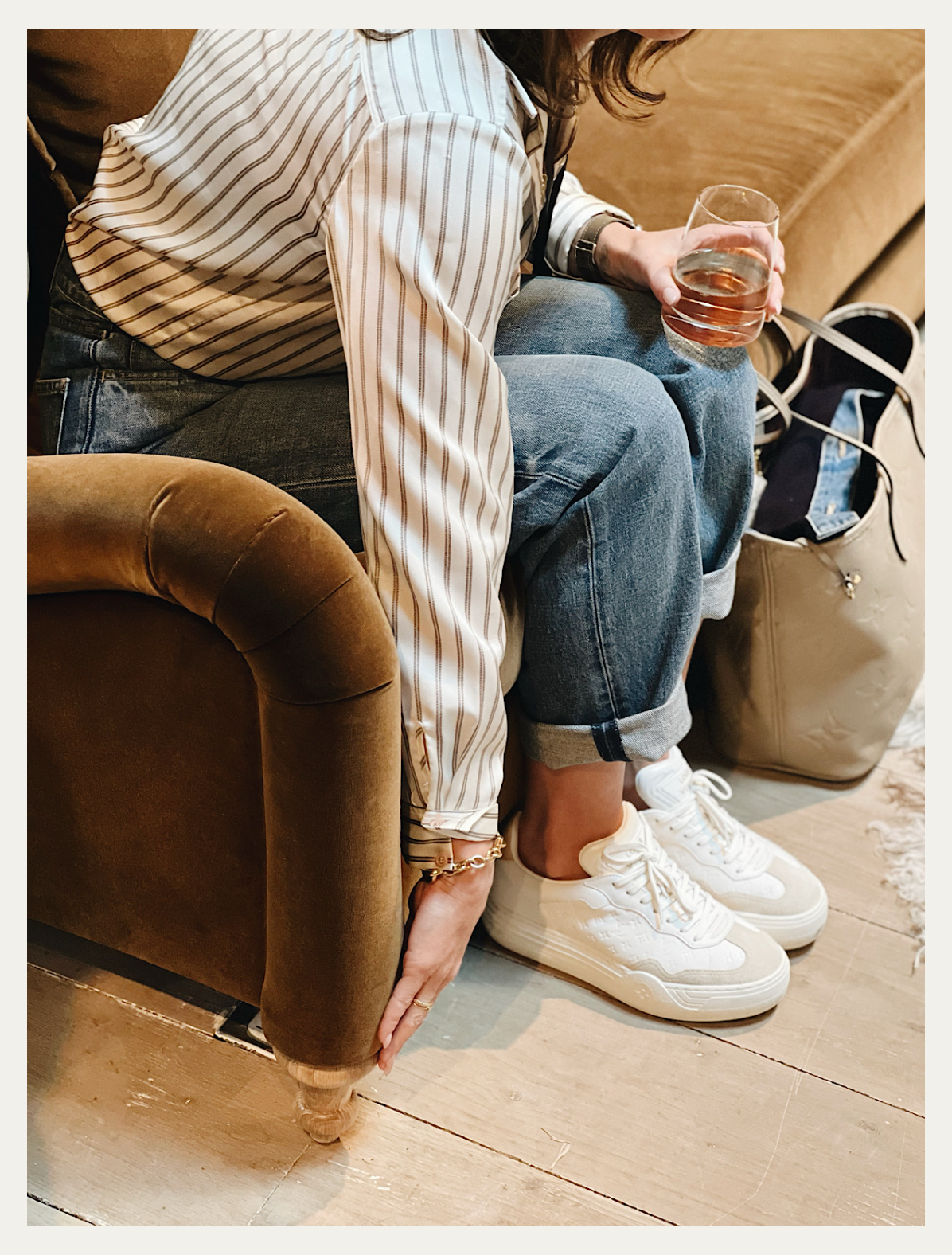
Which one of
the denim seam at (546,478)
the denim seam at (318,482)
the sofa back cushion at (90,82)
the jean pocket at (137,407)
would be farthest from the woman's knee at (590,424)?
the sofa back cushion at (90,82)

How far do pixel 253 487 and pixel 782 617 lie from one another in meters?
0.71

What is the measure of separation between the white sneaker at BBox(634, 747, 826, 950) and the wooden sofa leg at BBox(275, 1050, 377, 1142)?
0.37m

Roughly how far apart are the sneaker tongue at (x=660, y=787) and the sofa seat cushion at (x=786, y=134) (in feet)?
2.48

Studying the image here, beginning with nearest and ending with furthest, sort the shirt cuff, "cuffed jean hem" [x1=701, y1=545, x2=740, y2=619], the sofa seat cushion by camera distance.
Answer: the shirt cuff
"cuffed jean hem" [x1=701, y1=545, x2=740, y2=619]
the sofa seat cushion

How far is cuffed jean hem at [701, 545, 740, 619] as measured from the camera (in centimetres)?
90

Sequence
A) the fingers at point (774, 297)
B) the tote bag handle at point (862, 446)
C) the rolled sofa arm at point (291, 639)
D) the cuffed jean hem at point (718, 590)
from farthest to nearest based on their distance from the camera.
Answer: the tote bag handle at point (862, 446)
the cuffed jean hem at point (718, 590)
the fingers at point (774, 297)
the rolled sofa arm at point (291, 639)

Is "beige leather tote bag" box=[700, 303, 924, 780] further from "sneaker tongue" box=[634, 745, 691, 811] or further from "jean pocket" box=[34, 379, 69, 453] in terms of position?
"jean pocket" box=[34, 379, 69, 453]

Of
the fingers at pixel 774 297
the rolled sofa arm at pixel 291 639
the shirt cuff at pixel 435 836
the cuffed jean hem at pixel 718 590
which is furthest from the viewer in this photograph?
the cuffed jean hem at pixel 718 590

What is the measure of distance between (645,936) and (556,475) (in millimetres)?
416

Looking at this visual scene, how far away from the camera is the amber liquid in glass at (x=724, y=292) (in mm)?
752

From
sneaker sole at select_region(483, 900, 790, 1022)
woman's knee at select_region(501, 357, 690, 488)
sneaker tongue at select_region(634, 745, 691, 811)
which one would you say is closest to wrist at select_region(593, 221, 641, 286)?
woman's knee at select_region(501, 357, 690, 488)

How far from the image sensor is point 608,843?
0.85m

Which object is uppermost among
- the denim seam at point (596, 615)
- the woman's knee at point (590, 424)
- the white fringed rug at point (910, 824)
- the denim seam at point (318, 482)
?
the woman's knee at point (590, 424)

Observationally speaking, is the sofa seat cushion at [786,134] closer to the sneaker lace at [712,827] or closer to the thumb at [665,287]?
the thumb at [665,287]
